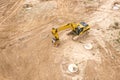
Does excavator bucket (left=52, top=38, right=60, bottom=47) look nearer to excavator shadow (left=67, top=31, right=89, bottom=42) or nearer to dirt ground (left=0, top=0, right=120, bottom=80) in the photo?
dirt ground (left=0, top=0, right=120, bottom=80)

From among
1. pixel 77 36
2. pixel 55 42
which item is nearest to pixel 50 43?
pixel 55 42

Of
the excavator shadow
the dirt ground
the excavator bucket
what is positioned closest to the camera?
the dirt ground

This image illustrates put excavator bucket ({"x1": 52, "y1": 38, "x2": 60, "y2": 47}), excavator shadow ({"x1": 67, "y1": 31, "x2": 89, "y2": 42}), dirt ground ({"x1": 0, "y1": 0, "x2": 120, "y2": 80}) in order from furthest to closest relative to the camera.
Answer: excavator shadow ({"x1": 67, "y1": 31, "x2": 89, "y2": 42})
excavator bucket ({"x1": 52, "y1": 38, "x2": 60, "y2": 47})
dirt ground ({"x1": 0, "y1": 0, "x2": 120, "y2": 80})

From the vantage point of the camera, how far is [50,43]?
16109 mm

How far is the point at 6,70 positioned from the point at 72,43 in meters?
5.37

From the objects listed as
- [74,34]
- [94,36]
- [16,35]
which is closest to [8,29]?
[16,35]

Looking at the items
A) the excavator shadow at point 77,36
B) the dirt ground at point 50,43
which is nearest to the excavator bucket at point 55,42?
the dirt ground at point 50,43

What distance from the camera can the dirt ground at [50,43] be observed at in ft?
46.1

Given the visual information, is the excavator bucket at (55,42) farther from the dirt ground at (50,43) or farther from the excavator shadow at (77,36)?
the excavator shadow at (77,36)

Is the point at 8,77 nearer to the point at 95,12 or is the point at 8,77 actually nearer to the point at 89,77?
the point at 89,77

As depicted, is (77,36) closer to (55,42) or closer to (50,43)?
(55,42)

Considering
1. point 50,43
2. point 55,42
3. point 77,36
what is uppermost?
point 55,42

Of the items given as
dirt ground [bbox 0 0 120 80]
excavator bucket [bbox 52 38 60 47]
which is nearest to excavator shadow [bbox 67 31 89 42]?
dirt ground [bbox 0 0 120 80]

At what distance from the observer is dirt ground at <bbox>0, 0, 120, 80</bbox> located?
14055mm
